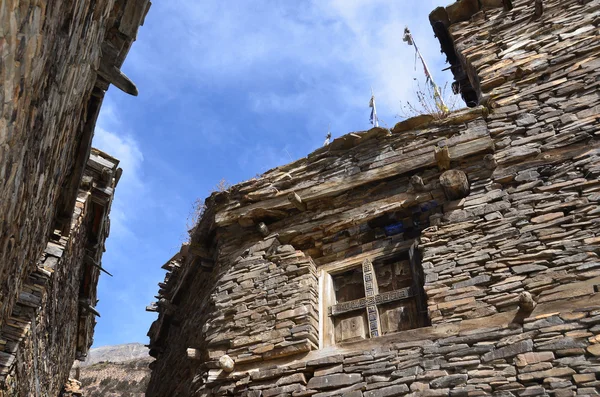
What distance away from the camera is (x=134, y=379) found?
89.4ft

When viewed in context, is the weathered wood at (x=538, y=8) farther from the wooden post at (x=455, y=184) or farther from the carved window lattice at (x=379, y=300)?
the carved window lattice at (x=379, y=300)

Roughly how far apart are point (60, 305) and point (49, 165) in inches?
145

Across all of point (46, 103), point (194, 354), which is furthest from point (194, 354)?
point (46, 103)

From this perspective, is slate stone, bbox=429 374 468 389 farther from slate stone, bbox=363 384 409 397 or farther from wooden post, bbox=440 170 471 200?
wooden post, bbox=440 170 471 200

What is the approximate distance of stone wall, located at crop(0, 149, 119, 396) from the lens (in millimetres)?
5379

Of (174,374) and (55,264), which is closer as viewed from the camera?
(55,264)

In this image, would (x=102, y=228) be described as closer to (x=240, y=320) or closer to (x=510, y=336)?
(x=240, y=320)

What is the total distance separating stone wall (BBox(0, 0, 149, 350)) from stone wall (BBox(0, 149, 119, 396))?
0.99 feet

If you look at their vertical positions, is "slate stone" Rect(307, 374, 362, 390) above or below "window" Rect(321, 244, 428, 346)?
below

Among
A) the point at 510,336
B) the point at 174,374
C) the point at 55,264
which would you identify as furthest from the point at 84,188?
the point at 510,336

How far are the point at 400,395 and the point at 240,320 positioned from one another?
2.07m

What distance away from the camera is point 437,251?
5.22m

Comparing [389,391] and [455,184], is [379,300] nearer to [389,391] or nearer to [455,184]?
[389,391]

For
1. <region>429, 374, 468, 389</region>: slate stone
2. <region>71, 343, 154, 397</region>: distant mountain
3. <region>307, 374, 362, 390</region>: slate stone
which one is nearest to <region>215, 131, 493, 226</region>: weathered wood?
<region>307, 374, 362, 390</region>: slate stone
